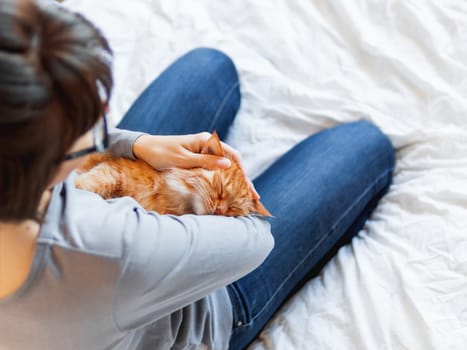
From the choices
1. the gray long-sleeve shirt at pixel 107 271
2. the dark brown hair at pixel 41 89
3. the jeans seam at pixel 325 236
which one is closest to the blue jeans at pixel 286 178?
the jeans seam at pixel 325 236

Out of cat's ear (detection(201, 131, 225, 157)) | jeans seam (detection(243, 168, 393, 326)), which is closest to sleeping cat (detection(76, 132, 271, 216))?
cat's ear (detection(201, 131, 225, 157))

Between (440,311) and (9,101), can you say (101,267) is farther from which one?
(440,311)

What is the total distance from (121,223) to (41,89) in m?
0.23

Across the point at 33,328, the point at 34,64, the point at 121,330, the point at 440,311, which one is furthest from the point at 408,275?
the point at 34,64

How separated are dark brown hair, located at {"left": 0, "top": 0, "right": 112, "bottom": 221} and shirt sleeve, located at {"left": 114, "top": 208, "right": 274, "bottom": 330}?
0.49ft

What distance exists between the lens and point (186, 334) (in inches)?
31.4

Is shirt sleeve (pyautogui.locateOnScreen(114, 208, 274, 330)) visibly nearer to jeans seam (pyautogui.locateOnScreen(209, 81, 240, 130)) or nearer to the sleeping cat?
the sleeping cat

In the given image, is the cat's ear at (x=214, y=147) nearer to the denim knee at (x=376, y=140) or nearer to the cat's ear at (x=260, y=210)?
the cat's ear at (x=260, y=210)

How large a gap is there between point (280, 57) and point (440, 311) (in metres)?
0.78

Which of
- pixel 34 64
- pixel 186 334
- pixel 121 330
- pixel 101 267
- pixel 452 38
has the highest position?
pixel 34 64

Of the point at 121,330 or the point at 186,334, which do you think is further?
the point at 186,334

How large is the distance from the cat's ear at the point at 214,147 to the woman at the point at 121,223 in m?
0.01

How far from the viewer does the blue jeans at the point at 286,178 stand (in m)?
0.93

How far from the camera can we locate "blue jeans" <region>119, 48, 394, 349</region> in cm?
93
